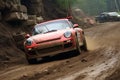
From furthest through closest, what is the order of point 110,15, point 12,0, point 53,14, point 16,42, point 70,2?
1. point 110,15
2. point 70,2
3. point 53,14
4. point 12,0
5. point 16,42

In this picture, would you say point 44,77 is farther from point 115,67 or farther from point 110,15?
point 110,15

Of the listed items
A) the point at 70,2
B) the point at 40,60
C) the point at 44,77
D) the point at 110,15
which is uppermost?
the point at 44,77

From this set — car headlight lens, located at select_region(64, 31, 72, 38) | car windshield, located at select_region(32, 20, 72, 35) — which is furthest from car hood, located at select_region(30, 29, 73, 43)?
car windshield, located at select_region(32, 20, 72, 35)

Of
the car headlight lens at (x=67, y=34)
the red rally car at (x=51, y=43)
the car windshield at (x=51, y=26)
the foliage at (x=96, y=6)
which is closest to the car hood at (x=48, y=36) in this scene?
the red rally car at (x=51, y=43)

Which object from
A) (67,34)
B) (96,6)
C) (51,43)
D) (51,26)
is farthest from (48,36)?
(96,6)

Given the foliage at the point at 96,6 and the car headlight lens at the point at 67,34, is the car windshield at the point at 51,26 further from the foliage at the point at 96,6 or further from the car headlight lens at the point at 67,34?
the foliage at the point at 96,6

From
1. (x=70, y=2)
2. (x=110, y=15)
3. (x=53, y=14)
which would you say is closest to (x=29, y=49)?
(x=53, y=14)

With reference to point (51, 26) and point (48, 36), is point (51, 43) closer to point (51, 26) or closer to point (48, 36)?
point (48, 36)

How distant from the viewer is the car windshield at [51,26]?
1523 centimetres

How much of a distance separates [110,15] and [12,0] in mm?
31010

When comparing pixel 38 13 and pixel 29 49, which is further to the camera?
pixel 38 13

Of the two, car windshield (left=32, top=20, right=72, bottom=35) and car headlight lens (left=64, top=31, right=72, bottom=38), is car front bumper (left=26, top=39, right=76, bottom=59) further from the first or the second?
car windshield (left=32, top=20, right=72, bottom=35)

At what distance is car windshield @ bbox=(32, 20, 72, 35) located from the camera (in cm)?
1523

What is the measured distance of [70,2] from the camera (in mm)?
46875
